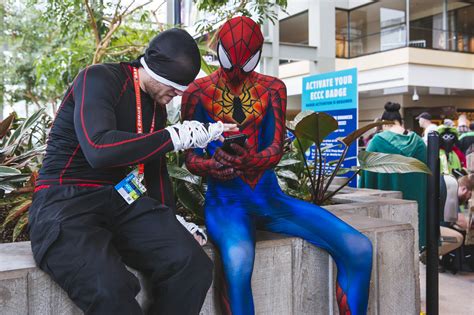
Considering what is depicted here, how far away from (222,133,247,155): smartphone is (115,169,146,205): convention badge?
41cm

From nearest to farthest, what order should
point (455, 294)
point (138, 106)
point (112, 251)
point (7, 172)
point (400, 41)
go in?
1. point (112, 251)
2. point (138, 106)
3. point (7, 172)
4. point (455, 294)
5. point (400, 41)

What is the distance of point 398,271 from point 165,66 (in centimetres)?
156

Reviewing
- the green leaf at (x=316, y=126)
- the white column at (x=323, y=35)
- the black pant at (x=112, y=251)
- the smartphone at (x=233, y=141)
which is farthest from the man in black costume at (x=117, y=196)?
the white column at (x=323, y=35)

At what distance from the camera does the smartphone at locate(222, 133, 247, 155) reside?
6.99 feet

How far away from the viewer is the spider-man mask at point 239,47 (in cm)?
240

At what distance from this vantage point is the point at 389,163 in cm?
309

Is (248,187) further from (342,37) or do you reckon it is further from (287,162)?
(342,37)

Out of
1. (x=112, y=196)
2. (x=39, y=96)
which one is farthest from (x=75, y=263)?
(x=39, y=96)

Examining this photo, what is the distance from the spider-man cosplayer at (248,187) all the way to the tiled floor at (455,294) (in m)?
1.81

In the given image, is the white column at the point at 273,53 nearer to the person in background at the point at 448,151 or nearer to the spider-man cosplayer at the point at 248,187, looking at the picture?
the person in background at the point at 448,151

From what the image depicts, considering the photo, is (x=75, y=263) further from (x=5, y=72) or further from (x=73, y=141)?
(x=5, y=72)

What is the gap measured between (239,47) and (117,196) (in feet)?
3.11

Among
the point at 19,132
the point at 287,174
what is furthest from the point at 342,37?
the point at 19,132

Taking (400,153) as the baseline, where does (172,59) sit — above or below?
above
